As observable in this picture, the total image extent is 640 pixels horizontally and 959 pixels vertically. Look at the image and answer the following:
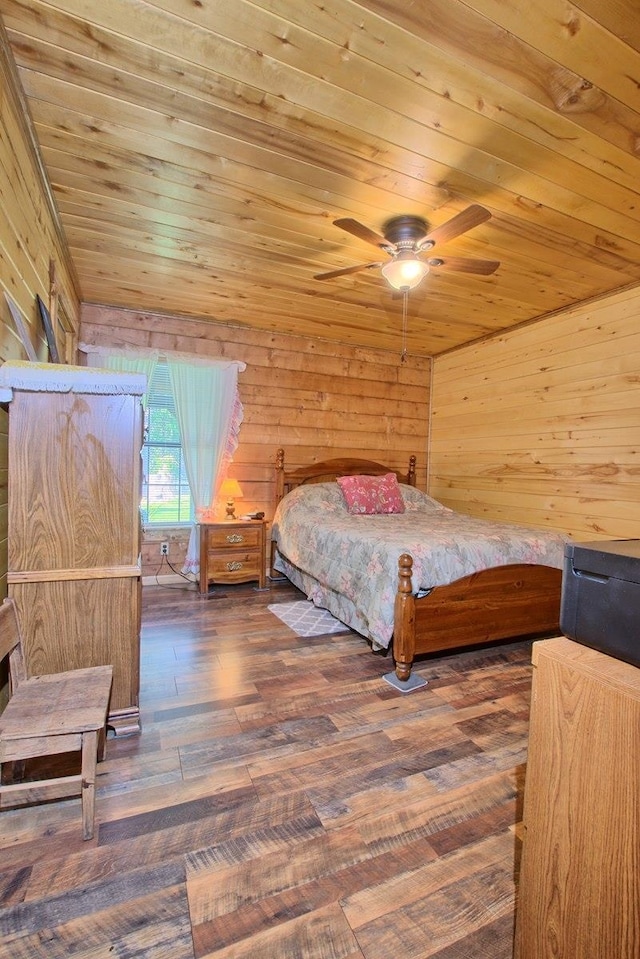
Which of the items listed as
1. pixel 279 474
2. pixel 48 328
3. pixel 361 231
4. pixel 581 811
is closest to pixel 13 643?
pixel 48 328

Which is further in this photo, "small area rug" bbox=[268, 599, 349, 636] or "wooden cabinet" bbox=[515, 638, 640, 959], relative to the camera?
"small area rug" bbox=[268, 599, 349, 636]

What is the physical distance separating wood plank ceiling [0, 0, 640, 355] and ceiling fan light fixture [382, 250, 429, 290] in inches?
9.9

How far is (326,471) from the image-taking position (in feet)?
15.2

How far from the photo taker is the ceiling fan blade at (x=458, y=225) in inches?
74.7

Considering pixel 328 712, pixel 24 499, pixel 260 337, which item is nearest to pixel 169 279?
pixel 260 337

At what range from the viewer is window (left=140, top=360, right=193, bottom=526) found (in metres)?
4.05

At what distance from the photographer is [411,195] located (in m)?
2.21

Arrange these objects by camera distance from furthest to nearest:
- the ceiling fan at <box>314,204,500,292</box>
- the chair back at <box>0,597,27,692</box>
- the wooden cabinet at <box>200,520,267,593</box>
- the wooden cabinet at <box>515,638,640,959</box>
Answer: the wooden cabinet at <box>200,520,267,593</box>
the ceiling fan at <box>314,204,500,292</box>
the chair back at <box>0,597,27,692</box>
the wooden cabinet at <box>515,638,640,959</box>

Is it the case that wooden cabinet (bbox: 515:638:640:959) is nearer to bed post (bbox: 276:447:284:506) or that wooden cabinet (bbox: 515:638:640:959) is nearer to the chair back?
the chair back

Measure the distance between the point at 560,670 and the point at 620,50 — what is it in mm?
1961

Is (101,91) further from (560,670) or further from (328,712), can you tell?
(328,712)

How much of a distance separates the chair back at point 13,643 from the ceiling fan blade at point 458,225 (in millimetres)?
2404

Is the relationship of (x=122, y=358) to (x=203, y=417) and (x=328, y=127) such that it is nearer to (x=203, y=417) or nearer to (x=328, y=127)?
(x=203, y=417)

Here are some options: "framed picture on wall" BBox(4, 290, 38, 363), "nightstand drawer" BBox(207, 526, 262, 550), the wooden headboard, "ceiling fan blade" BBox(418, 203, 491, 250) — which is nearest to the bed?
"nightstand drawer" BBox(207, 526, 262, 550)
